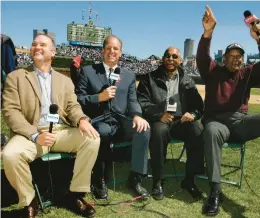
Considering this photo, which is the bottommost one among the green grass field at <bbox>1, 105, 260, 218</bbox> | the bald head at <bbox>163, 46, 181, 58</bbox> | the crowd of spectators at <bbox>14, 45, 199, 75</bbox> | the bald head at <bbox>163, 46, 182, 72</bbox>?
the green grass field at <bbox>1, 105, 260, 218</bbox>

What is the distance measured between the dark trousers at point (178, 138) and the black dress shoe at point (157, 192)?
0.09m

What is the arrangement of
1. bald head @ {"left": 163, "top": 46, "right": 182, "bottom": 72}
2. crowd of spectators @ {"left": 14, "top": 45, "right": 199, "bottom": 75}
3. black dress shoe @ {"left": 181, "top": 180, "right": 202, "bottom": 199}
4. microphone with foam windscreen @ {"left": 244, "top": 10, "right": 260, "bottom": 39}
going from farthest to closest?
crowd of spectators @ {"left": 14, "top": 45, "right": 199, "bottom": 75}
bald head @ {"left": 163, "top": 46, "right": 182, "bottom": 72}
black dress shoe @ {"left": 181, "top": 180, "right": 202, "bottom": 199}
microphone with foam windscreen @ {"left": 244, "top": 10, "right": 260, "bottom": 39}

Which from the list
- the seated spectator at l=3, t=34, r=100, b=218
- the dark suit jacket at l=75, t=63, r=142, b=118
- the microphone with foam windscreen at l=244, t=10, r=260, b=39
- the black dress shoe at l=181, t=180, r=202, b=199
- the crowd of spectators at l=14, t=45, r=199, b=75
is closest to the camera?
the seated spectator at l=3, t=34, r=100, b=218

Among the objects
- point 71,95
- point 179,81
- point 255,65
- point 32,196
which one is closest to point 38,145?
point 32,196

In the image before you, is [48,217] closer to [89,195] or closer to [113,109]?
[89,195]

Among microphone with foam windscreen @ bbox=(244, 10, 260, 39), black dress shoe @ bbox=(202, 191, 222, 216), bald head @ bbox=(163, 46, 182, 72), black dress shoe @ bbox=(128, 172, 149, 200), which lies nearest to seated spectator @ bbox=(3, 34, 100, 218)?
black dress shoe @ bbox=(128, 172, 149, 200)

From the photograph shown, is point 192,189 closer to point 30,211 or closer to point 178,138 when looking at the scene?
point 178,138

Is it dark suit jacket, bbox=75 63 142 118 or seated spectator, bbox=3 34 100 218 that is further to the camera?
dark suit jacket, bbox=75 63 142 118

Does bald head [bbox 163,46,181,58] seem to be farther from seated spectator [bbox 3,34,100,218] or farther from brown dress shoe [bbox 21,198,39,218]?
brown dress shoe [bbox 21,198,39,218]

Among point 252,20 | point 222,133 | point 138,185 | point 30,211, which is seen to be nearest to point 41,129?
point 30,211

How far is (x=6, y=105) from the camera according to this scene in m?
3.57

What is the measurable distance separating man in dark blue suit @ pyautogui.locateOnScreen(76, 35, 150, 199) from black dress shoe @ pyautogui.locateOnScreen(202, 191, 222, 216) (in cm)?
77

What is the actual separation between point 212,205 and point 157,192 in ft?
2.35

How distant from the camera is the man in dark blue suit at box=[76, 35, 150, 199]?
13.7ft
